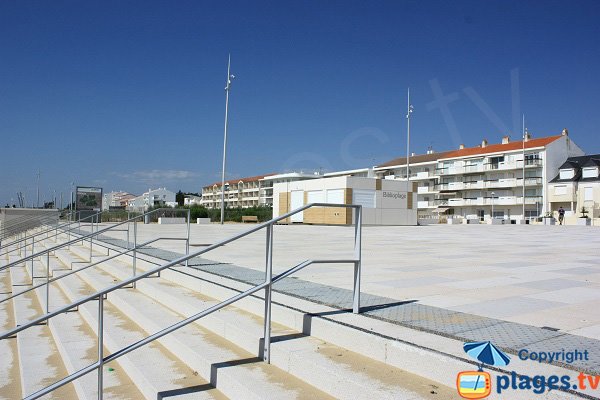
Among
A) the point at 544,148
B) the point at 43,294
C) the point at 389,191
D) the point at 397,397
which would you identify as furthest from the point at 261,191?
the point at 397,397

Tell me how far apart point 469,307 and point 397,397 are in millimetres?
2067

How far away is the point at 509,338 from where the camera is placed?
3.07 m

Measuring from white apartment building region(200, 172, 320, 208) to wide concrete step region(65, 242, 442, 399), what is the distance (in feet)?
287

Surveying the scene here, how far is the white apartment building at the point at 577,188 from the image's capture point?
50.2m

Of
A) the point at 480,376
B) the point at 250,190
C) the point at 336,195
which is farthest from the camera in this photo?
the point at 250,190

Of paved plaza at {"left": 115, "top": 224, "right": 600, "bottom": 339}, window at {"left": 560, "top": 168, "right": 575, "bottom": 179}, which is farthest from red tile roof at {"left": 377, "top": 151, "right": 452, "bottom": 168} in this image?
paved plaza at {"left": 115, "top": 224, "right": 600, "bottom": 339}

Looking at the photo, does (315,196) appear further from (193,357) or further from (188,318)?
(188,318)

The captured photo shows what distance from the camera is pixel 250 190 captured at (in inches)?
4274

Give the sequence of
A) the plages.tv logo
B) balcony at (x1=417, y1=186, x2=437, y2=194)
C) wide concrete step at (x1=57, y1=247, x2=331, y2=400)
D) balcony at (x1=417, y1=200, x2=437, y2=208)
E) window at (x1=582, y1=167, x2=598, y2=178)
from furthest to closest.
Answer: balcony at (x1=417, y1=200, x2=437, y2=208) → balcony at (x1=417, y1=186, x2=437, y2=194) → window at (x1=582, y1=167, x2=598, y2=178) → wide concrete step at (x1=57, y1=247, x2=331, y2=400) → the plages.tv logo

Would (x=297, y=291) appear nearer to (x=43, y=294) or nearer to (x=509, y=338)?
(x=509, y=338)

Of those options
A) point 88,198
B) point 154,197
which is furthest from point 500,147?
point 154,197

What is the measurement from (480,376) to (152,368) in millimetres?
2555

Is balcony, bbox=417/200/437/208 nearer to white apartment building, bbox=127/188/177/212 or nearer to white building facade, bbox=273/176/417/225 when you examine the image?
white building facade, bbox=273/176/417/225

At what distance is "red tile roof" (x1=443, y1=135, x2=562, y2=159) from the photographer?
57.7 metres
